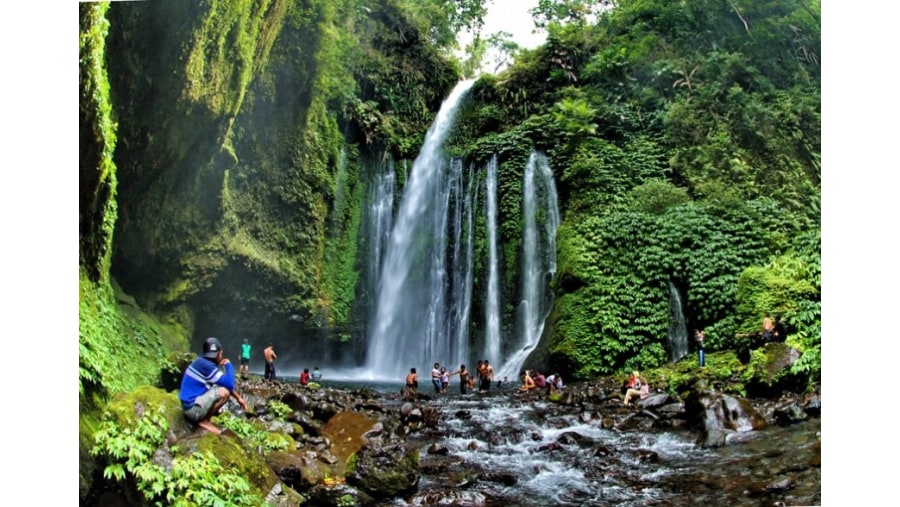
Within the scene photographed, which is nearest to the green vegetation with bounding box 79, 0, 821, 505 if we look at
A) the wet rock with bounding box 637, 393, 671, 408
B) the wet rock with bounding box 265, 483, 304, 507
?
the wet rock with bounding box 265, 483, 304, 507

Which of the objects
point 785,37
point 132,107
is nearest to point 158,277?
point 132,107

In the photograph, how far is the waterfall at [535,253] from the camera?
10.2 m

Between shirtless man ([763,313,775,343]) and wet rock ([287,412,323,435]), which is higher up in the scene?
shirtless man ([763,313,775,343])

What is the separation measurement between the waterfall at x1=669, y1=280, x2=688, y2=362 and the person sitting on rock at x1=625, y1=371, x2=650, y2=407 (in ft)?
1.89

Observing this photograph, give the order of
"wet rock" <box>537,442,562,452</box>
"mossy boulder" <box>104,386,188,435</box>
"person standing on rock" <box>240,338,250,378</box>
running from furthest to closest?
"person standing on rock" <box>240,338,250,378</box>, "wet rock" <box>537,442,562,452</box>, "mossy boulder" <box>104,386,188,435</box>

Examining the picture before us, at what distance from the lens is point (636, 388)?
7066 millimetres

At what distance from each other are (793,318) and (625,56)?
5195 mm

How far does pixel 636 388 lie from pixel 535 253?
14.6ft

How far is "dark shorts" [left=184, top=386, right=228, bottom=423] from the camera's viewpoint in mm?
4145

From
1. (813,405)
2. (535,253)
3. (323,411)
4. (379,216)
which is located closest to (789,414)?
(813,405)

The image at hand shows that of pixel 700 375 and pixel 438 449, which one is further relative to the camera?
pixel 700 375

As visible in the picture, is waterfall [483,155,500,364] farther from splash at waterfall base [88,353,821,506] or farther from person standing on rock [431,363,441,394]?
splash at waterfall base [88,353,821,506]

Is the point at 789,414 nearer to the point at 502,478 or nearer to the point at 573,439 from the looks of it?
the point at 573,439

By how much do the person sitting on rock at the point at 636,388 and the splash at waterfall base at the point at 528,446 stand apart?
0.13m
